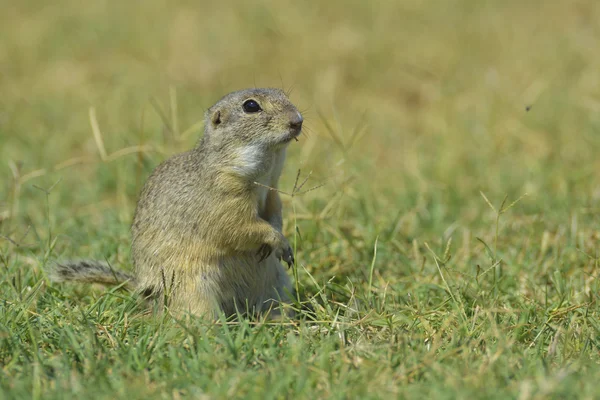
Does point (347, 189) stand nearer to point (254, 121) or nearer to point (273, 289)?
point (273, 289)

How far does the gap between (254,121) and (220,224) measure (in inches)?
21.2

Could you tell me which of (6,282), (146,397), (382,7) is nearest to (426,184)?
(6,282)

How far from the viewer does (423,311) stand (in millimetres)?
3844

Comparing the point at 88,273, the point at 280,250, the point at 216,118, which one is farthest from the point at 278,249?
the point at 88,273

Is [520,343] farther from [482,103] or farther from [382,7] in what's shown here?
[382,7]

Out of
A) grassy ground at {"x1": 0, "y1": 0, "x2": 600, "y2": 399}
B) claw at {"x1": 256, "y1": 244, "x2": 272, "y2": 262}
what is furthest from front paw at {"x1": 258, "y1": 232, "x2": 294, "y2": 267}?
grassy ground at {"x1": 0, "y1": 0, "x2": 600, "y2": 399}

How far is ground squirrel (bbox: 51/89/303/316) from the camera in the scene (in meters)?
3.95

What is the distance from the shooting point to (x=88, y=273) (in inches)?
162

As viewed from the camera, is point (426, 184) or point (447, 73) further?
point (447, 73)

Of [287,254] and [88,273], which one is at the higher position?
[287,254]

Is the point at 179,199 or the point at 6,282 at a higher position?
the point at 179,199

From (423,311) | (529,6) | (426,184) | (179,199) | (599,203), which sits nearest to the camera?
(423,311)

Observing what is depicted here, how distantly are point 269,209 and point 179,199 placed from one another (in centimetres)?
49

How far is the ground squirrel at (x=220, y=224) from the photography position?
395cm
